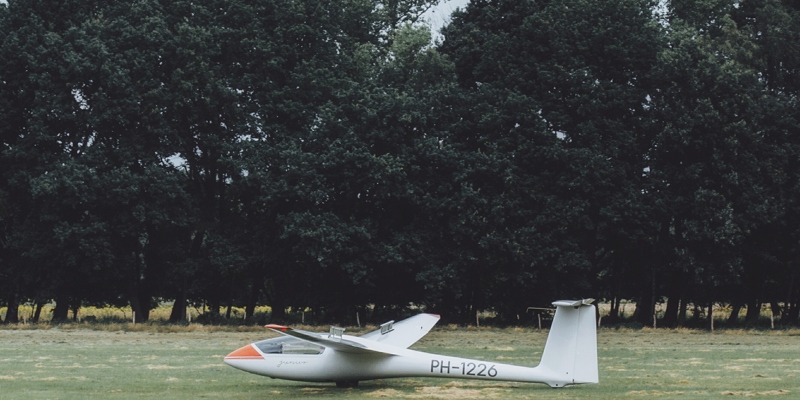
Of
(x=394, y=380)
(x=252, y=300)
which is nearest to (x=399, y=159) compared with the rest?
(x=252, y=300)

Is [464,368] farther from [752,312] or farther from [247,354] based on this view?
[752,312]

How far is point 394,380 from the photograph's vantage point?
→ 29.7 meters

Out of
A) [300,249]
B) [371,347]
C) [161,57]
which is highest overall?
[161,57]

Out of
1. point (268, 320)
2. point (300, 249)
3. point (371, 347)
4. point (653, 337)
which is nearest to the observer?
point (371, 347)

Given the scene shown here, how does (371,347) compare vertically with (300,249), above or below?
below

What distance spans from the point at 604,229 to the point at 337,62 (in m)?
19.2

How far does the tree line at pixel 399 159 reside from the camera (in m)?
57.0

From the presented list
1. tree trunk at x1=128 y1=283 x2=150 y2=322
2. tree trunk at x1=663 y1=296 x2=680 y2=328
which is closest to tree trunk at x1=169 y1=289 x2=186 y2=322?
tree trunk at x1=128 y1=283 x2=150 y2=322

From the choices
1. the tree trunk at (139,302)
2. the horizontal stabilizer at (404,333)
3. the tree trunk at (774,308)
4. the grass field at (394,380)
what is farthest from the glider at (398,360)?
the tree trunk at (774,308)

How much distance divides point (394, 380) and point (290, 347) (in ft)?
13.1

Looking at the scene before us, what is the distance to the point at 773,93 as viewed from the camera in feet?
201

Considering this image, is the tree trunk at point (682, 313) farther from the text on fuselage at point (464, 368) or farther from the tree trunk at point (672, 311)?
the text on fuselage at point (464, 368)

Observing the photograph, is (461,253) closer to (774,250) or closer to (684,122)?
(684,122)

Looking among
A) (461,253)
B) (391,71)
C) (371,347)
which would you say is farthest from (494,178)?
(371,347)
